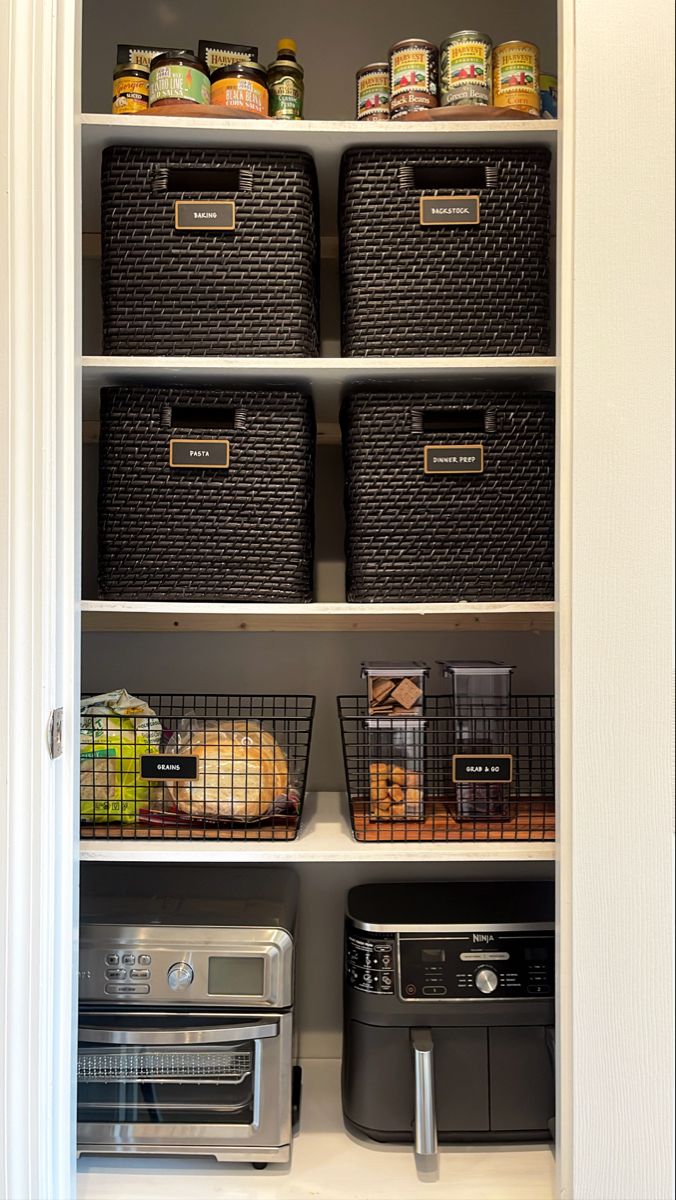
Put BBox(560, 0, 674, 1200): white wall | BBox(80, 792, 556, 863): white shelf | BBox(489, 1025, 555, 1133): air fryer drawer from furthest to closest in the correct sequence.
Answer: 1. BBox(489, 1025, 555, 1133): air fryer drawer
2. BBox(80, 792, 556, 863): white shelf
3. BBox(560, 0, 674, 1200): white wall

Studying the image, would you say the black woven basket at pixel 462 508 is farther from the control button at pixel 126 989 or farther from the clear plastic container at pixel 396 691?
the control button at pixel 126 989

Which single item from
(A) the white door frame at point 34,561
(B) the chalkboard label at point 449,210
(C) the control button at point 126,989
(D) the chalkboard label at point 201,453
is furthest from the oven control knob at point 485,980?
(B) the chalkboard label at point 449,210

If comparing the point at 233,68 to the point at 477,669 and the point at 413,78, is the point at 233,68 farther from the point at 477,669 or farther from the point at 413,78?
the point at 477,669

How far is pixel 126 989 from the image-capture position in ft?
4.38

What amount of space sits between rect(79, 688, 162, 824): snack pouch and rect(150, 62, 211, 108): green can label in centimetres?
88

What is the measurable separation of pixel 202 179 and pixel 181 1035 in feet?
4.01

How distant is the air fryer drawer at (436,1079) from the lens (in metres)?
1.37

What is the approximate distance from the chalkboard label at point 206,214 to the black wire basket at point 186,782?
70 cm

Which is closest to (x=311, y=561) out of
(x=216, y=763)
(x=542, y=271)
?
(x=216, y=763)

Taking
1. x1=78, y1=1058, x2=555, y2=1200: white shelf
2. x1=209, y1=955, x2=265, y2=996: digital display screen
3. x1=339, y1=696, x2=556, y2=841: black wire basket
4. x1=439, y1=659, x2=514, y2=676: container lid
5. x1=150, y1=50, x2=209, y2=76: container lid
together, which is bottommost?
x1=78, y1=1058, x2=555, y2=1200: white shelf

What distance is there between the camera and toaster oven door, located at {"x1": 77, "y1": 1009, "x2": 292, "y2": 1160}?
1.32m

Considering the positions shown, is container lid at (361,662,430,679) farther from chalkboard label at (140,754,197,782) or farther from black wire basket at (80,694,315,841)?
chalkboard label at (140,754,197,782)

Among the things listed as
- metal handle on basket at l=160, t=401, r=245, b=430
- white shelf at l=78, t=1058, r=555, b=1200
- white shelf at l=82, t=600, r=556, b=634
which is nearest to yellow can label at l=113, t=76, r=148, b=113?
metal handle on basket at l=160, t=401, r=245, b=430

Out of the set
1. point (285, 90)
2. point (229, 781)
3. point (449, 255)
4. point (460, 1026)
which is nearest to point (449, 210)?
point (449, 255)
